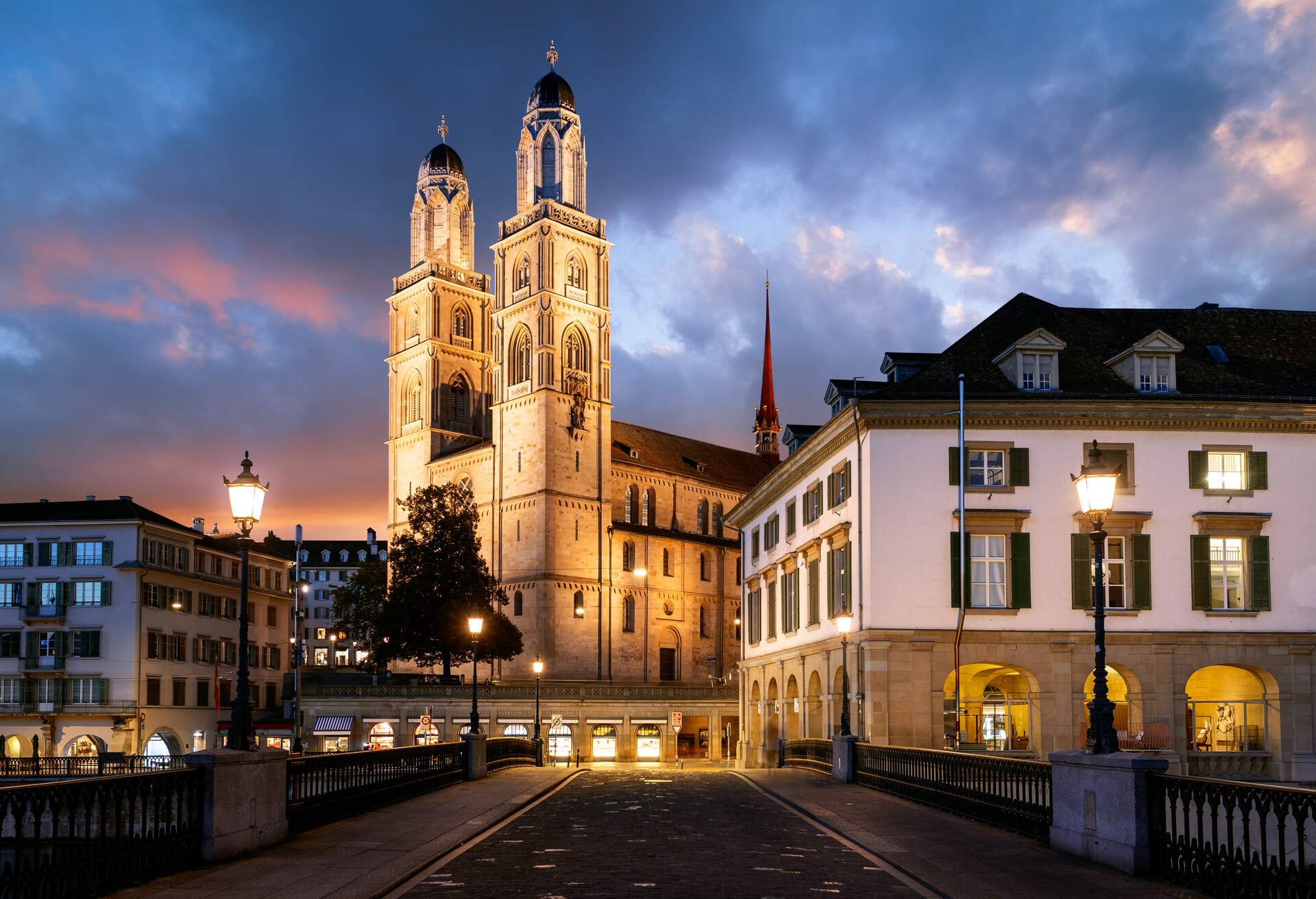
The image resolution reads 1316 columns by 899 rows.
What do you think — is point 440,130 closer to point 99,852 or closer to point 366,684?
point 366,684

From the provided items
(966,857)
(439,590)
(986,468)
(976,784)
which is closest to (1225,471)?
(986,468)

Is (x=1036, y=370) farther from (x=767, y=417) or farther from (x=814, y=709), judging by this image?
(x=767, y=417)

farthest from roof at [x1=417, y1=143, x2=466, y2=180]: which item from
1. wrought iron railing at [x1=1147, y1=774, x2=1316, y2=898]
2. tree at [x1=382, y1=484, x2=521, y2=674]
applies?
wrought iron railing at [x1=1147, y1=774, x2=1316, y2=898]

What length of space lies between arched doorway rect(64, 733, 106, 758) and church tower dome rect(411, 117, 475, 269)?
51.8 metres

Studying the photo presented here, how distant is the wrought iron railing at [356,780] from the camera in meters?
18.5

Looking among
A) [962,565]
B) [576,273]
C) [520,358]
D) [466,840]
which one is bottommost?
[466,840]

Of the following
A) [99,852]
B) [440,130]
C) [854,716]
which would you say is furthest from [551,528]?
[99,852]

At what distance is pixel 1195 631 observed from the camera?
38188mm

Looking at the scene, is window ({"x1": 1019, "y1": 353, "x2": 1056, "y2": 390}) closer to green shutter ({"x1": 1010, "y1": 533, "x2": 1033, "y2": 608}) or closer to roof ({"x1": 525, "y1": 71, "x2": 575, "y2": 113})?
green shutter ({"x1": 1010, "y1": 533, "x2": 1033, "y2": 608})

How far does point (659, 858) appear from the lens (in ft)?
50.2

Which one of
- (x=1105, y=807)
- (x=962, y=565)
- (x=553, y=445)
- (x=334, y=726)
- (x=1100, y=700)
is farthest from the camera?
(x=553, y=445)

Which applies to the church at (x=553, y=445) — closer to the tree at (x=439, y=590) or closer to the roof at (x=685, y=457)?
the roof at (x=685, y=457)

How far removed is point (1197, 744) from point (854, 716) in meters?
10.5

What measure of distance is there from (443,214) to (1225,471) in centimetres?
8484
